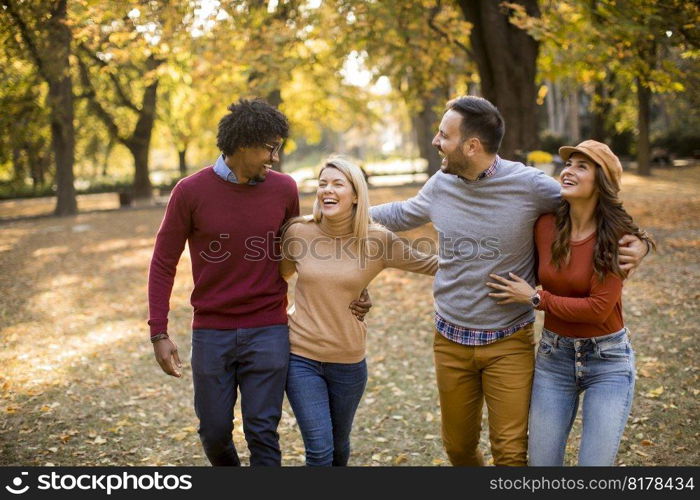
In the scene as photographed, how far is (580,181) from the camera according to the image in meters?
3.33

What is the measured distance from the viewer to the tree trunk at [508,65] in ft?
35.8

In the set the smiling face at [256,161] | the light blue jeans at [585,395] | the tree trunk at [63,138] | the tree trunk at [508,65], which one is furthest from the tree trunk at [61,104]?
the light blue jeans at [585,395]

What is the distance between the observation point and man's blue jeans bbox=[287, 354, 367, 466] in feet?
12.2

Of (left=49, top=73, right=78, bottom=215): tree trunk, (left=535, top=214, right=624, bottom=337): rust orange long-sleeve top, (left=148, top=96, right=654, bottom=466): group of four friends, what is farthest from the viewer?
(left=49, top=73, right=78, bottom=215): tree trunk


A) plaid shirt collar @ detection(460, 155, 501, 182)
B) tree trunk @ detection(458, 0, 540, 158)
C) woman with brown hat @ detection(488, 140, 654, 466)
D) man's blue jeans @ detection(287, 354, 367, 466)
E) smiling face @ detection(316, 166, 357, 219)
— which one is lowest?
man's blue jeans @ detection(287, 354, 367, 466)

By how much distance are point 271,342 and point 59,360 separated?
16.9ft

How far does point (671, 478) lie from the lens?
11.1ft

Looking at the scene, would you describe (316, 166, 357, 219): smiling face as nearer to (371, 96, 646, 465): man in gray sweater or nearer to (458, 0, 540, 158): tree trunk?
(371, 96, 646, 465): man in gray sweater

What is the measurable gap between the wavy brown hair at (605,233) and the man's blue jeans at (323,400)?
1.32 m

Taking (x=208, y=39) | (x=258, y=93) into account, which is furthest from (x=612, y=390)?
(x=258, y=93)

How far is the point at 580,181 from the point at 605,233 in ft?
0.92

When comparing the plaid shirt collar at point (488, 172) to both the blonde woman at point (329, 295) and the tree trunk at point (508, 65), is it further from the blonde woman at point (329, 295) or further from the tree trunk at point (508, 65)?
the tree trunk at point (508, 65)

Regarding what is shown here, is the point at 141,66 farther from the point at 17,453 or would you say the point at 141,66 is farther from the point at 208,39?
the point at 17,453

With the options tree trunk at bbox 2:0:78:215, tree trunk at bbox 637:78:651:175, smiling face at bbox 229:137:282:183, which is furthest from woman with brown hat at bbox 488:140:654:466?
tree trunk at bbox 637:78:651:175
